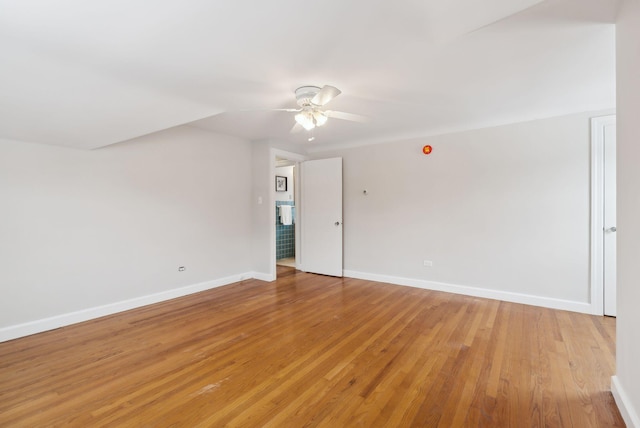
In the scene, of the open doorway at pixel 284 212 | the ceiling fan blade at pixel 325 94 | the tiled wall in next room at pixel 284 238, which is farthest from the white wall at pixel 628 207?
the tiled wall in next room at pixel 284 238

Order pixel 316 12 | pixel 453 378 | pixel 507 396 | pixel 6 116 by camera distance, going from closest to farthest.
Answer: pixel 316 12, pixel 507 396, pixel 453 378, pixel 6 116

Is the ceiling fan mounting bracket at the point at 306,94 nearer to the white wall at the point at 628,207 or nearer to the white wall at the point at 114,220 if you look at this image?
the white wall at the point at 628,207

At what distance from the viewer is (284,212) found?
6520 millimetres

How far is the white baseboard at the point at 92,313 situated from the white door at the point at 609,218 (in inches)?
188

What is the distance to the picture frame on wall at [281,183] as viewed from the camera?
6.69 metres

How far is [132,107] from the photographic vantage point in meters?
2.26

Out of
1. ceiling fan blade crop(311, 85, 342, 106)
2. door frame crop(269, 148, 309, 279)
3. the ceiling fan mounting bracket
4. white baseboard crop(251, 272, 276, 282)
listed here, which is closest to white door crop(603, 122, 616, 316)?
ceiling fan blade crop(311, 85, 342, 106)

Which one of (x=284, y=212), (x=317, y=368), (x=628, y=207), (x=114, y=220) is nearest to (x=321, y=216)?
(x=284, y=212)

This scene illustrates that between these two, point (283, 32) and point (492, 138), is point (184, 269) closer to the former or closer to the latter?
point (283, 32)

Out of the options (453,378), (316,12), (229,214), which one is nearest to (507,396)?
(453,378)

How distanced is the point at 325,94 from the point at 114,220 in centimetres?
273

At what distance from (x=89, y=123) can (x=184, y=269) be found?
2.09 metres

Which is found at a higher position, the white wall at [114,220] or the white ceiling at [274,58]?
the white ceiling at [274,58]

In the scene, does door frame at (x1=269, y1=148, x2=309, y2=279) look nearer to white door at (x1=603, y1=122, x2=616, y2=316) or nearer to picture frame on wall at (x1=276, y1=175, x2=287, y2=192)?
picture frame on wall at (x1=276, y1=175, x2=287, y2=192)
